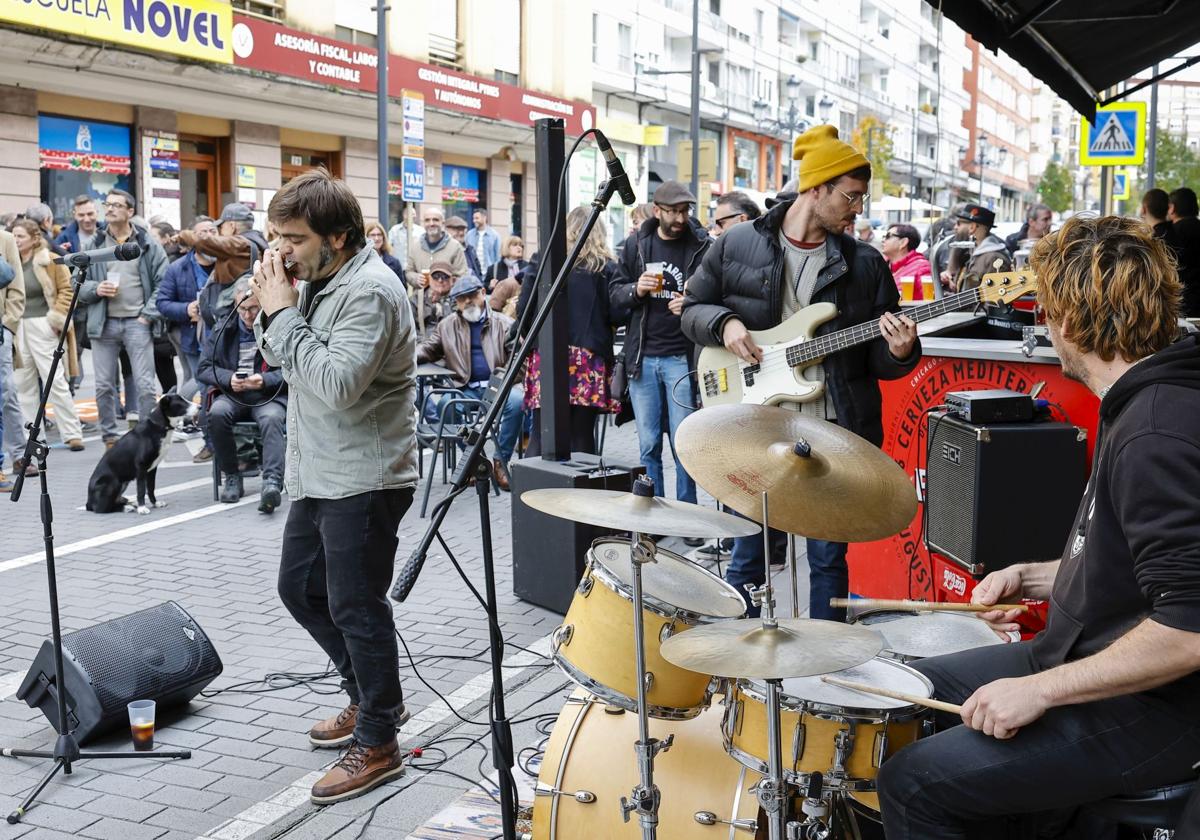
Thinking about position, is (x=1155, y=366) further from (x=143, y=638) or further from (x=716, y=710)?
→ (x=143, y=638)

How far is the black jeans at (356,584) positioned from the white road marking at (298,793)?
27cm

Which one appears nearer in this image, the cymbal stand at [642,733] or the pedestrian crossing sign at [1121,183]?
the cymbal stand at [642,733]

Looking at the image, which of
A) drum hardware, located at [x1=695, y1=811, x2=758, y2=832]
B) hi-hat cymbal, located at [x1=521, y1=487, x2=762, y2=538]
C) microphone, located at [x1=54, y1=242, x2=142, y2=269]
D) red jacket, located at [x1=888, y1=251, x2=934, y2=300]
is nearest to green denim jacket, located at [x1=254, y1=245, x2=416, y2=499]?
microphone, located at [x1=54, y1=242, x2=142, y2=269]

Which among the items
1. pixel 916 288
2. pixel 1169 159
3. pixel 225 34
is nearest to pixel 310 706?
pixel 916 288

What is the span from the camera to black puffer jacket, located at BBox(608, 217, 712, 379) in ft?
23.9

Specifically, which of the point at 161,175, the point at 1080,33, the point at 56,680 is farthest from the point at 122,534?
the point at 161,175

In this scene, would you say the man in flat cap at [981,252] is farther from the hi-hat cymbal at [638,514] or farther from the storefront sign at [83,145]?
the storefront sign at [83,145]

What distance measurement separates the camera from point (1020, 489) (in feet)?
16.1

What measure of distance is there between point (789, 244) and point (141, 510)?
524 cm

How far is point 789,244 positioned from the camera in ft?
16.6

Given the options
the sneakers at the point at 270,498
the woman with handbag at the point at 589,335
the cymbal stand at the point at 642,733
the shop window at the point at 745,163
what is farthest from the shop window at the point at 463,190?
the cymbal stand at the point at 642,733

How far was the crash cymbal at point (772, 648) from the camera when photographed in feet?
8.39

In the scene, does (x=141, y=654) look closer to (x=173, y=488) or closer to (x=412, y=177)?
(x=173, y=488)

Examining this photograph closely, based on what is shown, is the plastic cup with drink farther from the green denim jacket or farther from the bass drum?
the bass drum
